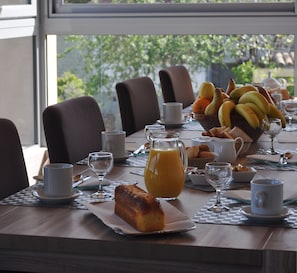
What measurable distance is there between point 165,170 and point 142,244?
0.37 meters

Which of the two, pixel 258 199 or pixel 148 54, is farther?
pixel 148 54

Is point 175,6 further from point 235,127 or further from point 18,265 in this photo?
point 18,265

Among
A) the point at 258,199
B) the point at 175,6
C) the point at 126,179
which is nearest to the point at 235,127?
the point at 126,179

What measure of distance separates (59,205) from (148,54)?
3218 millimetres

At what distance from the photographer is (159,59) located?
504 centimetres

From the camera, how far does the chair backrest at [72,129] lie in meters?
2.58

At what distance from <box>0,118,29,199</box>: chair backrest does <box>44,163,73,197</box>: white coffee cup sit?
1.08 ft

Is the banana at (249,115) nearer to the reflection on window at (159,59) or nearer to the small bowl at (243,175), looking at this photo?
the small bowl at (243,175)

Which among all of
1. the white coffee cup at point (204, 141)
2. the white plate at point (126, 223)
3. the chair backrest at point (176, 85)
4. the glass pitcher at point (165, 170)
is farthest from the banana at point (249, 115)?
the chair backrest at point (176, 85)

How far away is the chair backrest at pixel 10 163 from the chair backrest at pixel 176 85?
172 centimetres

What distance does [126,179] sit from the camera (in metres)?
2.18

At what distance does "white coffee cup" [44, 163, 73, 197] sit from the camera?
1916mm

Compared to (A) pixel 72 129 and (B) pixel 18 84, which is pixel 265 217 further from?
(B) pixel 18 84

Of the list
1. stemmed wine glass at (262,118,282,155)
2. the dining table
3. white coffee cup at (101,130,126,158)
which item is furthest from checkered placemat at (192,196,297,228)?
stemmed wine glass at (262,118,282,155)
